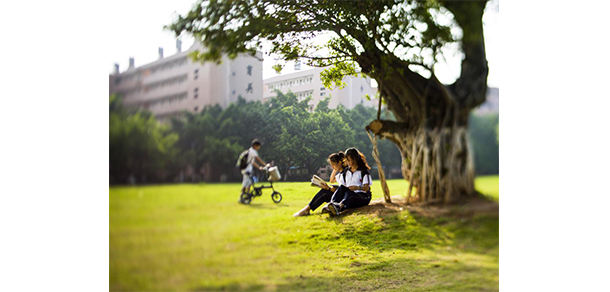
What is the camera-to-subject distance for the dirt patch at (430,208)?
5.17 metres

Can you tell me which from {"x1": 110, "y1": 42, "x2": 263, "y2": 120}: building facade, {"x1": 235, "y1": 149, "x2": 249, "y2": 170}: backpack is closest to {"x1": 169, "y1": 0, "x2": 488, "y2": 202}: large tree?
{"x1": 110, "y1": 42, "x2": 263, "y2": 120}: building facade

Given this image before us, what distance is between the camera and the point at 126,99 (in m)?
4.20

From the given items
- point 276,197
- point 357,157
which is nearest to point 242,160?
point 276,197

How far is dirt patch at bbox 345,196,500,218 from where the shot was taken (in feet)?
17.0

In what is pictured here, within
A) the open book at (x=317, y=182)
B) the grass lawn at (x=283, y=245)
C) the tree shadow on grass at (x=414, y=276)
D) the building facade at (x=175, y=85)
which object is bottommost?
the tree shadow on grass at (x=414, y=276)

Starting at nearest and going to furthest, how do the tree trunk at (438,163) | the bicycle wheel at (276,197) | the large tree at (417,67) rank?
the bicycle wheel at (276,197), the large tree at (417,67), the tree trunk at (438,163)

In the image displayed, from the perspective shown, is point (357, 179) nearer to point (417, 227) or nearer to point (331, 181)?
point (331, 181)

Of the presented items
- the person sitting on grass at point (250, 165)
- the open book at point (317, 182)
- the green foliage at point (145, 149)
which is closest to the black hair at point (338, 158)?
the open book at point (317, 182)

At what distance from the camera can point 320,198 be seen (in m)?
4.98

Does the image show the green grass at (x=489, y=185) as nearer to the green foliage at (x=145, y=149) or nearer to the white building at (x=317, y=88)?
the white building at (x=317, y=88)

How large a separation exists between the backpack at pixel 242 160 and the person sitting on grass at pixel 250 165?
1.1 inches

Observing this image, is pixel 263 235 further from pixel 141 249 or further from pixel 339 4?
pixel 339 4

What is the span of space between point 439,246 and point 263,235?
6.30ft

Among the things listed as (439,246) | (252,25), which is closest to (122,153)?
(252,25)
